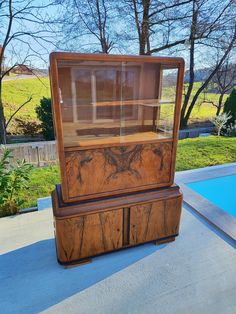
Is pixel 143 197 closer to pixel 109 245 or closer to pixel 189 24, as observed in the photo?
pixel 109 245

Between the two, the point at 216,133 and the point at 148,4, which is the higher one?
the point at 148,4

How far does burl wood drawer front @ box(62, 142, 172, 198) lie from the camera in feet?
4.75

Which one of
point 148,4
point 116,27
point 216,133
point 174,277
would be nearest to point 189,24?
point 148,4

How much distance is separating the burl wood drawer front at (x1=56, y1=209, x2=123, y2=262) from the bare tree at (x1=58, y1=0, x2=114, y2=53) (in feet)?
16.3

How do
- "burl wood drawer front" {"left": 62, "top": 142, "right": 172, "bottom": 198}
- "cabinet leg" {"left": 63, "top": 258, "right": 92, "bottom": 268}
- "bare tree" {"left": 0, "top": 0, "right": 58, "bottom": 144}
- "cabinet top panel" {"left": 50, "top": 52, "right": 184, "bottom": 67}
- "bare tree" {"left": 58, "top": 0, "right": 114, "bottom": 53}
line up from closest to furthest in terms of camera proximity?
"cabinet top panel" {"left": 50, "top": 52, "right": 184, "bottom": 67}
"burl wood drawer front" {"left": 62, "top": 142, "right": 172, "bottom": 198}
"cabinet leg" {"left": 63, "top": 258, "right": 92, "bottom": 268}
"bare tree" {"left": 0, "top": 0, "right": 58, "bottom": 144}
"bare tree" {"left": 58, "top": 0, "right": 114, "bottom": 53}

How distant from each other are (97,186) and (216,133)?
5.67 m

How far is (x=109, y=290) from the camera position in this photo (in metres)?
1.41

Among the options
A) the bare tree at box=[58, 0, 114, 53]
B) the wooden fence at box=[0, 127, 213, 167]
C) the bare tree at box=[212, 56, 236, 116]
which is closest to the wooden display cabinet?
the wooden fence at box=[0, 127, 213, 167]

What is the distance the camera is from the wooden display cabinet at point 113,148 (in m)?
1.33

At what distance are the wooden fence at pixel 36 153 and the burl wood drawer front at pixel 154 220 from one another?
2.59 m

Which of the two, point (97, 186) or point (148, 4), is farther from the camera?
point (148, 4)

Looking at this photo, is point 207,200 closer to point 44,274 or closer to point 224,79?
point 44,274

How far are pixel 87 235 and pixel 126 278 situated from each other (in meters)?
0.40

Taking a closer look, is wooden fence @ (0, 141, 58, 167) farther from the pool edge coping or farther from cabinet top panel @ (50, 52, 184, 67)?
cabinet top panel @ (50, 52, 184, 67)
